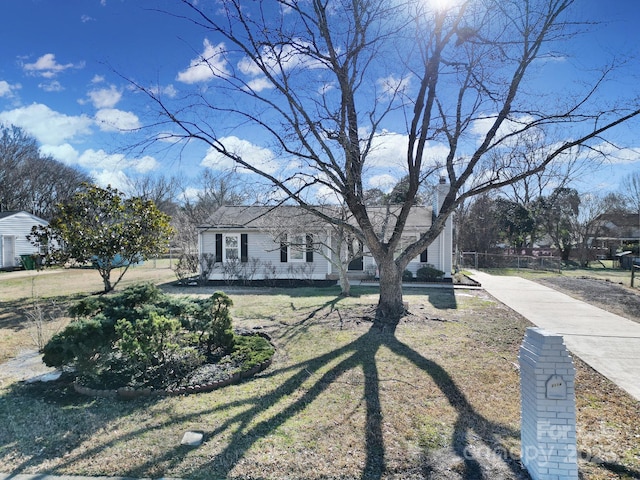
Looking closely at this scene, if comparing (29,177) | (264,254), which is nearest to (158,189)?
(29,177)

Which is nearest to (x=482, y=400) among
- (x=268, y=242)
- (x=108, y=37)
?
(x=108, y=37)

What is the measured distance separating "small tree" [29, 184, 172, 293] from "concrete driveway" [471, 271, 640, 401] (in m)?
11.5

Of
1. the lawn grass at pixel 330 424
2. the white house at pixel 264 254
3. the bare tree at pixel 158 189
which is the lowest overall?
the lawn grass at pixel 330 424

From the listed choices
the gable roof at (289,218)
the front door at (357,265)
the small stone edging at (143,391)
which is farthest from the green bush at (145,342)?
the front door at (357,265)

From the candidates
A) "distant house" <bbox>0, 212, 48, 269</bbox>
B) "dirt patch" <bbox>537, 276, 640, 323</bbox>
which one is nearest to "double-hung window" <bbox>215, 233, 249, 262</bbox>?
"dirt patch" <bbox>537, 276, 640, 323</bbox>

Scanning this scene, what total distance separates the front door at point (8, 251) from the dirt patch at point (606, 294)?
28.1 meters

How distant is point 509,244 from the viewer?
1351 inches

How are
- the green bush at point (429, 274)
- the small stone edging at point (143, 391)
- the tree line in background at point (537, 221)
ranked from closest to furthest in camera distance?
the small stone edging at point (143, 391) < the green bush at point (429, 274) < the tree line in background at point (537, 221)

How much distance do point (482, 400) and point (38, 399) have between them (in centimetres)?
518

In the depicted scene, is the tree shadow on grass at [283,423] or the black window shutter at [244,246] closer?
the tree shadow on grass at [283,423]

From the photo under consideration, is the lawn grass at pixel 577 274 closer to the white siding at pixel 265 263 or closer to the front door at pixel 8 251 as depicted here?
the white siding at pixel 265 263

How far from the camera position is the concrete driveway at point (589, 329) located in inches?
212

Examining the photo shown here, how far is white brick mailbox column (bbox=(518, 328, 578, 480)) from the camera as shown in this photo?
2738 millimetres

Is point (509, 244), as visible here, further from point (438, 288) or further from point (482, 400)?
point (482, 400)
